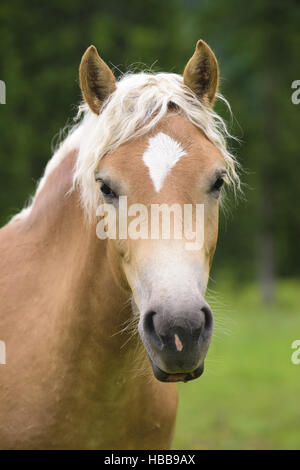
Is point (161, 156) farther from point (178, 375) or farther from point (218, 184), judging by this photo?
point (178, 375)

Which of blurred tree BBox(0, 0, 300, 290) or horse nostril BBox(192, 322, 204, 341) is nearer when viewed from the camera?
horse nostril BBox(192, 322, 204, 341)

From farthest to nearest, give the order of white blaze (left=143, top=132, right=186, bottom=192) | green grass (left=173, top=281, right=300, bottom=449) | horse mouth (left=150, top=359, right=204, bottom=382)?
green grass (left=173, top=281, right=300, bottom=449)
white blaze (left=143, top=132, right=186, bottom=192)
horse mouth (left=150, top=359, right=204, bottom=382)

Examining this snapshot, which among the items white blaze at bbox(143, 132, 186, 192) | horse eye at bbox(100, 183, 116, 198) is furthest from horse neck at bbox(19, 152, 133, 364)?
white blaze at bbox(143, 132, 186, 192)

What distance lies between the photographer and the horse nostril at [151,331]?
2.51 m

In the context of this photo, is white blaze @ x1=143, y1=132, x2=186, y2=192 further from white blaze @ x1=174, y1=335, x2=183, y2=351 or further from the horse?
white blaze @ x1=174, y1=335, x2=183, y2=351

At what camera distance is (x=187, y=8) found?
2506 cm

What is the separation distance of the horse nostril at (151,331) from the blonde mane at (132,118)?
86cm

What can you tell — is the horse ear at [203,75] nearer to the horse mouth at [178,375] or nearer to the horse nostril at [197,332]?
the horse nostril at [197,332]

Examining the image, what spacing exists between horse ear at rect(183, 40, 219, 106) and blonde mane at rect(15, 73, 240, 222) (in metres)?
0.05

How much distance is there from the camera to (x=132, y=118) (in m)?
2.98

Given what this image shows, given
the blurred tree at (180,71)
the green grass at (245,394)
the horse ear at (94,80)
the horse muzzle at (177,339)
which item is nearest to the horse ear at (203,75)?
the horse ear at (94,80)

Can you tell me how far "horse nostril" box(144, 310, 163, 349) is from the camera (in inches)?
99.0

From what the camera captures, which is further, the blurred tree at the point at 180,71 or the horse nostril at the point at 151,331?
the blurred tree at the point at 180,71

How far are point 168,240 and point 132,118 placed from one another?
74 centimetres
